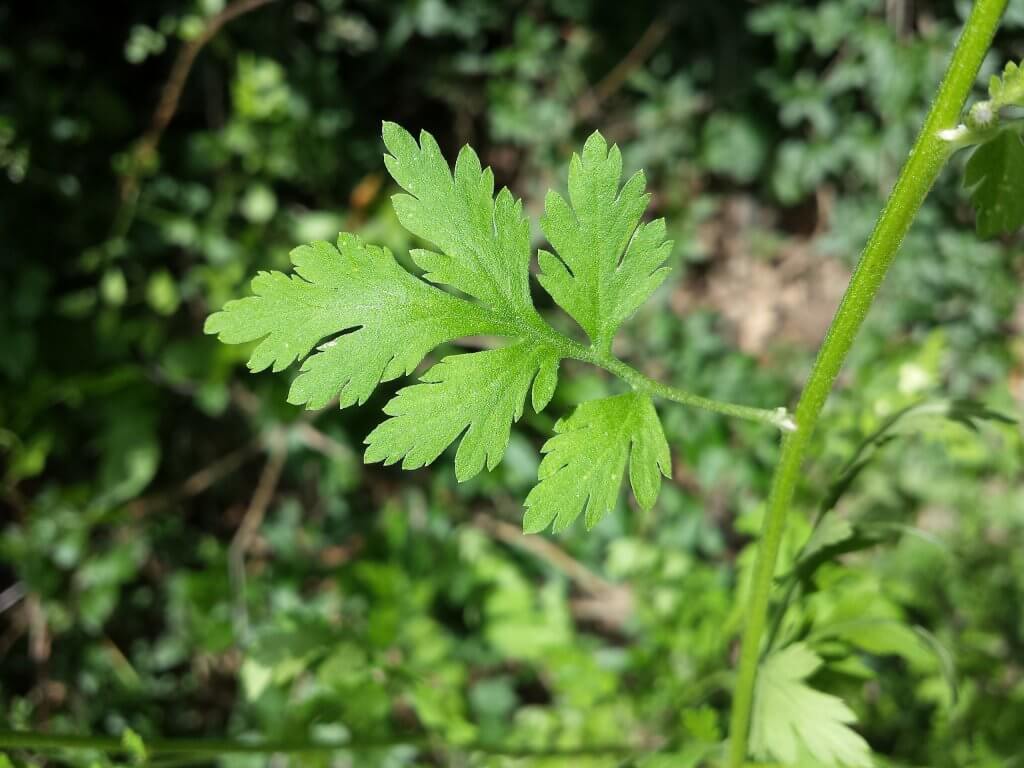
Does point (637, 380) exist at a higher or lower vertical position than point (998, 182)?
lower

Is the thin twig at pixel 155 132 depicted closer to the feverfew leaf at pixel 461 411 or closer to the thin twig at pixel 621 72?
the thin twig at pixel 621 72

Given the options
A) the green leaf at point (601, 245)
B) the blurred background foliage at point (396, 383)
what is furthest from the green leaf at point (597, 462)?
the blurred background foliage at point (396, 383)

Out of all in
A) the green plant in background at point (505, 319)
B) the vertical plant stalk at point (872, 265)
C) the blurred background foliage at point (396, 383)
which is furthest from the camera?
the blurred background foliage at point (396, 383)

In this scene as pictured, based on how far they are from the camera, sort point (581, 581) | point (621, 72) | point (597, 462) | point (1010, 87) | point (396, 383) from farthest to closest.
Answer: point (621, 72)
point (581, 581)
point (396, 383)
point (597, 462)
point (1010, 87)

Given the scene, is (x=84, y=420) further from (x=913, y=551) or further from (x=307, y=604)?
(x=913, y=551)

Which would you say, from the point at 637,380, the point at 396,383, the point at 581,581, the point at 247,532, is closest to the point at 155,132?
the point at 396,383

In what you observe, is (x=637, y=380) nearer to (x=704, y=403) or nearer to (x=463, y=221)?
(x=704, y=403)
